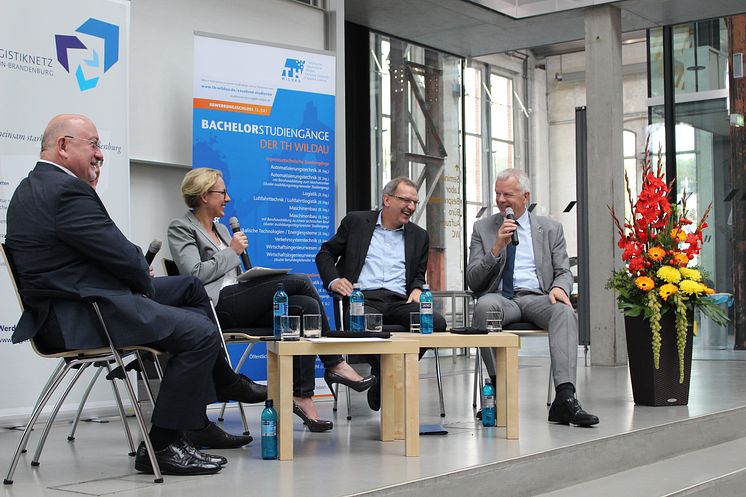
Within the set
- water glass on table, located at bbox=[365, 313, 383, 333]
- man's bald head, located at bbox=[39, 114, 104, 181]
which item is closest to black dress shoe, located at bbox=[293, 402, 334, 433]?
water glass on table, located at bbox=[365, 313, 383, 333]

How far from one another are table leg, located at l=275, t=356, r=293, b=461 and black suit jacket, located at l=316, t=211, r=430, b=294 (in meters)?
1.60

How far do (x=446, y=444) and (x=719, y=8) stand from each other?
6.10 metres

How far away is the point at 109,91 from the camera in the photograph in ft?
16.1

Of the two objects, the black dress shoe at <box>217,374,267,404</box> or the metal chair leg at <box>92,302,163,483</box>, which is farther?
the black dress shoe at <box>217,374,267,404</box>

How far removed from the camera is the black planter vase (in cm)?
507

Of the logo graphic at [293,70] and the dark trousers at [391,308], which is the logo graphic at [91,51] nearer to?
the logo graphic at [293,70]

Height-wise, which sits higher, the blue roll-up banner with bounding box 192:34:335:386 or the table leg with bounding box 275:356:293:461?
the blue roll-up banner with bounding box 192:34:335:386

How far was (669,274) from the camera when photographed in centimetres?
498

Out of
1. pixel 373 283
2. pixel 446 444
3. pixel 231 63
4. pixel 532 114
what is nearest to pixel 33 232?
pixel 446 444

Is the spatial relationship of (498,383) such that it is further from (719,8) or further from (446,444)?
(719,8)

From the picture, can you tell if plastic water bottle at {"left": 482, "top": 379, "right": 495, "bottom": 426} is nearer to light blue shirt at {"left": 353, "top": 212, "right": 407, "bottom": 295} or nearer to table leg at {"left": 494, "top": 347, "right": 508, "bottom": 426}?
table leg at {"left": 494, "top": 347, "right": 508, "bottom": 426}

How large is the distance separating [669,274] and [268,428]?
2.51 m

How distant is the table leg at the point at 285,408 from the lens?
347 cm

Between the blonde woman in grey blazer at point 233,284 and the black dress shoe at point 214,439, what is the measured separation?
0.47 m
